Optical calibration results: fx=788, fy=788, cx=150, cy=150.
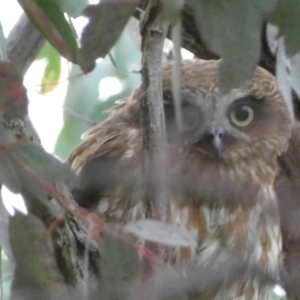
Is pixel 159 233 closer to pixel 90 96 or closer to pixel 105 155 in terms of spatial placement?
pixel 105 155

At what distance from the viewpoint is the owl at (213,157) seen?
1.44 m

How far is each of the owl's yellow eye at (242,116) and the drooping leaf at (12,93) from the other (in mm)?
960

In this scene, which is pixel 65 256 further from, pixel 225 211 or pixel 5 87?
pixel 225 211

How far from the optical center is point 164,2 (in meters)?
0.75

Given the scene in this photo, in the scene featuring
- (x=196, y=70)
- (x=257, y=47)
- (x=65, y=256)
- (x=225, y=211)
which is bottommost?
Result: (x=225, y=211)

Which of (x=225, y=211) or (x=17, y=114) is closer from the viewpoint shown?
(x=17, y=114)

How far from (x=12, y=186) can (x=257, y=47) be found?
11.3 inches

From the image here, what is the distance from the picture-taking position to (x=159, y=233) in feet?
2.80

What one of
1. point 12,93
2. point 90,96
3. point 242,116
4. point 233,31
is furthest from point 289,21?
point 90,96

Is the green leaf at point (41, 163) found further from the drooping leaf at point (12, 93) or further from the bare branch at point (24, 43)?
the bare branch at point (24, 43)

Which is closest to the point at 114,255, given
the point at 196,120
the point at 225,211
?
the point at 225,211

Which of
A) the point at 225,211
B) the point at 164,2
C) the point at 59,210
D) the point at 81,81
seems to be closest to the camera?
the point at 164,2

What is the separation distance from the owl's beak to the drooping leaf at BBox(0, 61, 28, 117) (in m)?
0.85

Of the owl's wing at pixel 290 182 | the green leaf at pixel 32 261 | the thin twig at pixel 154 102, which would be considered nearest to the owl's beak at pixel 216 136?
the owl's wing at pixel 290 182
